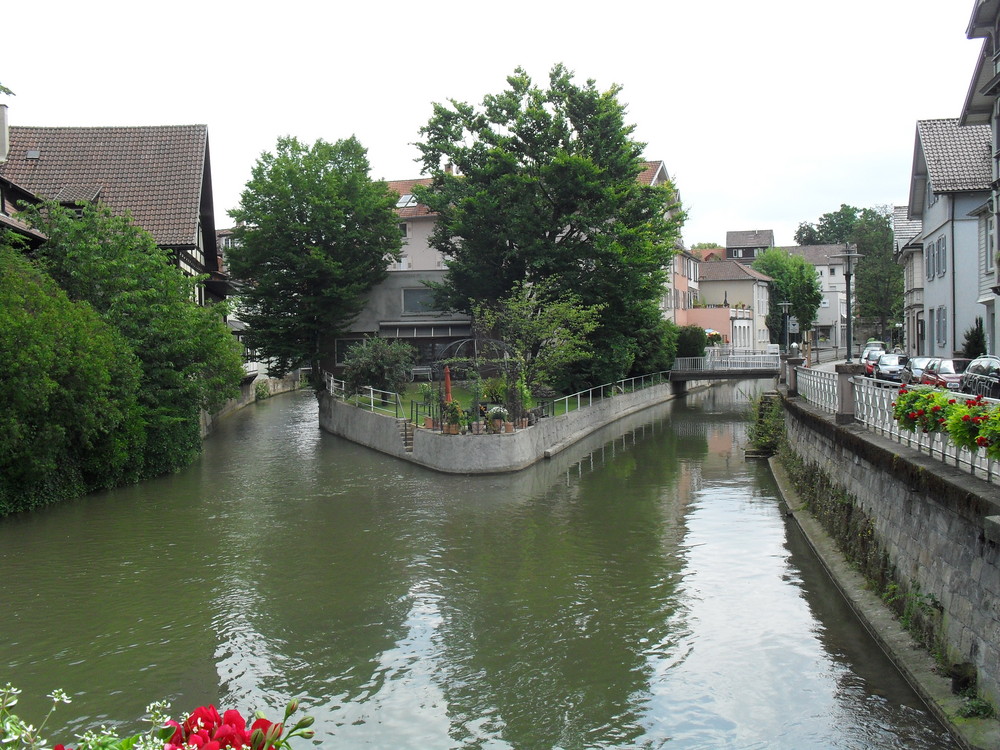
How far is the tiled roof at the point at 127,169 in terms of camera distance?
3441 centimetres

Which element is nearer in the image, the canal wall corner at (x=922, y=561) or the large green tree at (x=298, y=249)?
the canal wall corner at (x=922, y=561)

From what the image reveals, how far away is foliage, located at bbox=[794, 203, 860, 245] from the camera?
139875mm

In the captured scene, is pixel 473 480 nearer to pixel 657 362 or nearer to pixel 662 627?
pixel 662 627

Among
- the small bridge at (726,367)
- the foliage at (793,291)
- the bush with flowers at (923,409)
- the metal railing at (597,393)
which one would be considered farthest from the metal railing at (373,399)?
the foliage at (793,291)

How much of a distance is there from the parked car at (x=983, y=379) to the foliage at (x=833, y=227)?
121 m

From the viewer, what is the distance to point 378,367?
36281 mm

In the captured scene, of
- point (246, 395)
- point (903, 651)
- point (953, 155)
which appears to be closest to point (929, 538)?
point (903, 651)

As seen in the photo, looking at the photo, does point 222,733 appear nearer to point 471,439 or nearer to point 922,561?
point 922,561

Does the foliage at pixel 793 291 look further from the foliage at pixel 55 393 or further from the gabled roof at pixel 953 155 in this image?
the foliage at pixel 55 393

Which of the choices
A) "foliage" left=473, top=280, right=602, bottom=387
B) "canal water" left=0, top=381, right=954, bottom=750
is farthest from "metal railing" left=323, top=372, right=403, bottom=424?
"canal water" left=0, top=381, right=954, bottom=750

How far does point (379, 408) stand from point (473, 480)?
30.1 ft

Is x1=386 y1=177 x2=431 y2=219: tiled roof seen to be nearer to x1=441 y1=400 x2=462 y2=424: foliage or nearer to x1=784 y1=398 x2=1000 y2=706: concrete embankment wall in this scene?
x1=441 y1=400 x2=462 y2=424: foliage

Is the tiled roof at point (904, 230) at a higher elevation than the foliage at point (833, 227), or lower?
lower

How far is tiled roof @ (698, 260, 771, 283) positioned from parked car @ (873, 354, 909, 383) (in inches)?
1819
